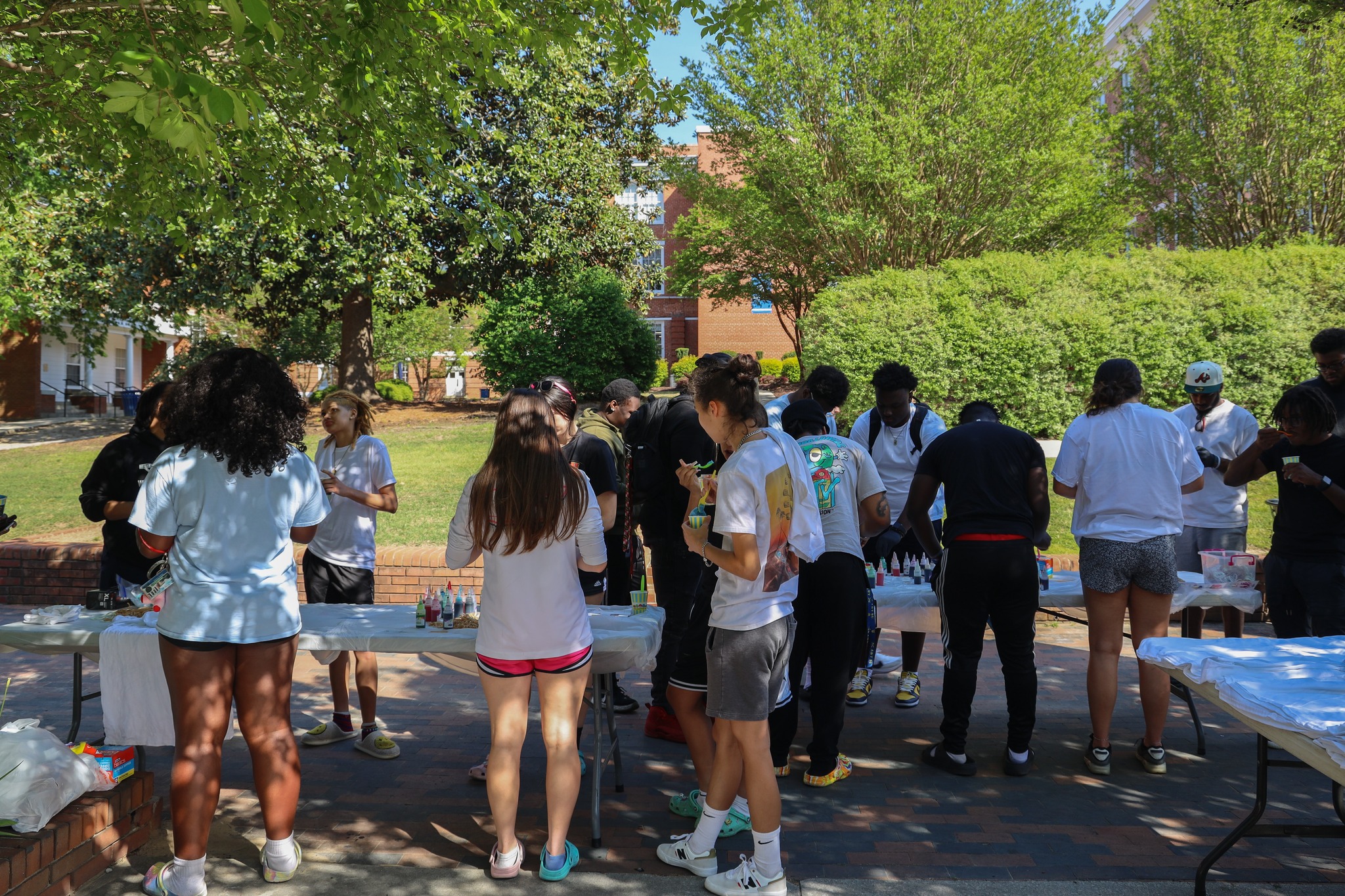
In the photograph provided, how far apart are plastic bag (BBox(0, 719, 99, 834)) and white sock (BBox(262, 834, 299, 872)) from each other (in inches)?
30.2

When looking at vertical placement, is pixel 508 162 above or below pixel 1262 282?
above

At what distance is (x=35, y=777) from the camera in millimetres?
3475

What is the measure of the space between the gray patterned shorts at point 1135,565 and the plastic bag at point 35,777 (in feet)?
15.2

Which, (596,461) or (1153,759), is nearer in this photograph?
(1153,759)

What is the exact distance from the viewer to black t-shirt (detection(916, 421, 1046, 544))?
4656 millimetres

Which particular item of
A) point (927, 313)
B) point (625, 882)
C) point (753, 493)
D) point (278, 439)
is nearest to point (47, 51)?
point (278, 439)

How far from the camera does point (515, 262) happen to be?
22.2 m

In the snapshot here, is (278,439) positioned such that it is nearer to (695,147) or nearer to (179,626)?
(179,626)

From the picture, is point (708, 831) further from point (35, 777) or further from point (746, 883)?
point (35, 777)

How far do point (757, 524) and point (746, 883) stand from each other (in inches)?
52.7

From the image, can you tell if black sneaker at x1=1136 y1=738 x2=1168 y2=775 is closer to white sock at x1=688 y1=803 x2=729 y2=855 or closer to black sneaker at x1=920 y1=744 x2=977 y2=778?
black sneaker at x1=920 y1=744 x2=977 y2=778

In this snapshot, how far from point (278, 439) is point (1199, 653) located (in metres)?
3.64

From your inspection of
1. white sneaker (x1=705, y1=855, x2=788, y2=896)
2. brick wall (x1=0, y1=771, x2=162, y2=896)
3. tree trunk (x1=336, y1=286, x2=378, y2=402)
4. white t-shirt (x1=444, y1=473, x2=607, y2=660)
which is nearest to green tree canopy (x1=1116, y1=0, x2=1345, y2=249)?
tree trunk (x1=336, y1=286, x2=378, y2=402)

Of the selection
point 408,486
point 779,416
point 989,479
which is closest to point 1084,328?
point 779,416
